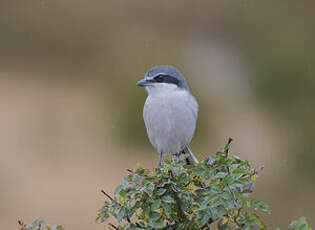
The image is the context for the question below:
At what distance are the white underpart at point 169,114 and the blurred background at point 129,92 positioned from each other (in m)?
2.29

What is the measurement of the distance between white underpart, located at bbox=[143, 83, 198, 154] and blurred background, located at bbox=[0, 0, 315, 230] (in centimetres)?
229

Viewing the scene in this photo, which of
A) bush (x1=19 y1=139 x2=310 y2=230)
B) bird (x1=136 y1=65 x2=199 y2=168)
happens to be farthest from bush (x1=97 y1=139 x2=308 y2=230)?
bird (x1=136 y1=65 x2=199 y2=168)

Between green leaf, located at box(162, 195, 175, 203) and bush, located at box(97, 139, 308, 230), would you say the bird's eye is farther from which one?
green leaf, located at box(162, 195, 175, 203)

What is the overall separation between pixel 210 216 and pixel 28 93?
4.53 metres

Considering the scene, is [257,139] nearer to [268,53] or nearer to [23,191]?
[268,53]

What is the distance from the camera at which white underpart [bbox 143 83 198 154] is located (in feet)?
7.12

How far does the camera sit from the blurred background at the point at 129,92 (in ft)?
14.6

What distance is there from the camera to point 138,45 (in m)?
5.18

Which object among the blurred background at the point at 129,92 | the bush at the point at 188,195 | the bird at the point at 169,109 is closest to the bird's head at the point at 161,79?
the bird at the point at 169,109

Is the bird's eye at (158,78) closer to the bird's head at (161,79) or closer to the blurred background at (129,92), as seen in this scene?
the bird's head at (161,79)

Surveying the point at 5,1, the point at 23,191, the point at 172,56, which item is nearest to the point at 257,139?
the point at 172,56

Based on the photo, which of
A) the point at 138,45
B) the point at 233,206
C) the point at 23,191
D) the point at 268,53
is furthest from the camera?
the point at 138,45

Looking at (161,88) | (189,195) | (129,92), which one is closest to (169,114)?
(161,88)

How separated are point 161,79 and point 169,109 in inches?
6.4
